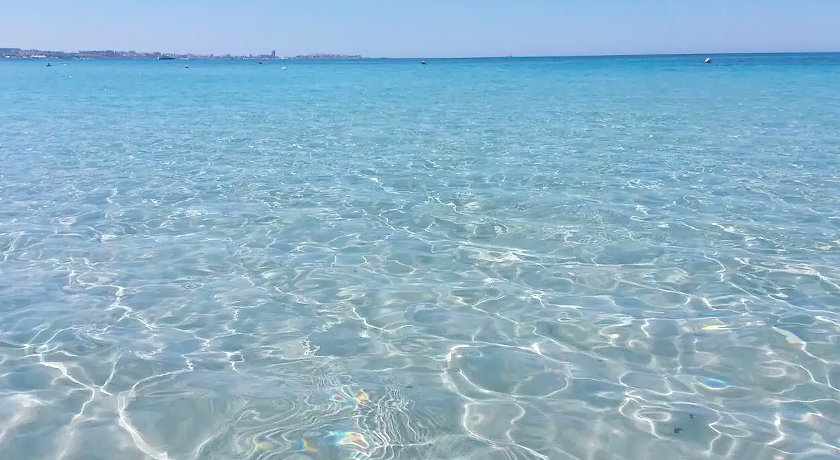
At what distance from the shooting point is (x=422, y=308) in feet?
23.5

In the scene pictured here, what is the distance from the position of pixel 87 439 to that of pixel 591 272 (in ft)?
18.8

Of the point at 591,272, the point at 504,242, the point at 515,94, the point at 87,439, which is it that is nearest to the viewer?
the point at 87,439

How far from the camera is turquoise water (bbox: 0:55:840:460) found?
4926mm

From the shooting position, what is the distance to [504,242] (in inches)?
370

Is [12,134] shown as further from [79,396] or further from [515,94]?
[515,94]

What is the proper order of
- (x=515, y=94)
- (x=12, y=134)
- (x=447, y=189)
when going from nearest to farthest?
1. (x=447, y=189)
2. (x=12, y=134)
3. (x=515, y=94)

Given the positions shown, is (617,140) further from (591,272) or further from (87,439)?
(87,439)

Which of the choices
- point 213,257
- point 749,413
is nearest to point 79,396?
point 213,257

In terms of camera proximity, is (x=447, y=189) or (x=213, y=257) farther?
(x=447, y=189)

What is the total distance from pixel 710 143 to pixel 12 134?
21174 millimetres

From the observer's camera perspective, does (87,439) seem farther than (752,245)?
No

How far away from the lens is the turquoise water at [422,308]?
493cm

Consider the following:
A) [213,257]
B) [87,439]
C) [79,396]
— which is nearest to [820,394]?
[87,439]

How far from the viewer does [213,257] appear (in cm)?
880
